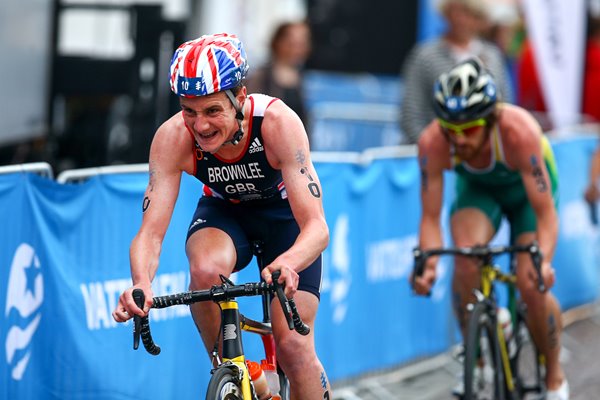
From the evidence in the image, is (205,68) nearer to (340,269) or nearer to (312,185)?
(312,185)

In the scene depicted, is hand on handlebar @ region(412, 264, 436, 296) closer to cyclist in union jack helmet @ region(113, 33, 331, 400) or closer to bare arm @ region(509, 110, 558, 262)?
bare arm @ region(509, 110, 558, 262)

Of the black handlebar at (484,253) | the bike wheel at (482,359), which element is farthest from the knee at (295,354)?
the black handlebar at (484,253)

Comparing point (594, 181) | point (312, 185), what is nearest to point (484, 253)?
point (312, 185)

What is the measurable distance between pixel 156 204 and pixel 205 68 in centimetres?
66

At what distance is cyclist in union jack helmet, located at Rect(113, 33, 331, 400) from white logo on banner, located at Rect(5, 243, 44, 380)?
1015 mm

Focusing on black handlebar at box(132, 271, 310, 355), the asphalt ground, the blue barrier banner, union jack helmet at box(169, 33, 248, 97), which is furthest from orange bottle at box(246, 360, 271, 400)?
the asphalt ground

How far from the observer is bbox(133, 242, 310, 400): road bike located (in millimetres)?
4734

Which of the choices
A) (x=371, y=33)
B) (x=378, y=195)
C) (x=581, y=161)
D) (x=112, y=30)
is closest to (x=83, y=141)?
(x=112, y=30)

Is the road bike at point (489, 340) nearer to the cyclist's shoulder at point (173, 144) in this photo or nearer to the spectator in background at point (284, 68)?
the cyclist's shoulder at point (173, 144)

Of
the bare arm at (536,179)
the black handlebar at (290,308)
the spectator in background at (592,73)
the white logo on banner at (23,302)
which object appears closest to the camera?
the black handlebar at (290,308)

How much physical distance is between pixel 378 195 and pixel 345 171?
591mm

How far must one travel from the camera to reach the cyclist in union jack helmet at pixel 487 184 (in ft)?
22.8

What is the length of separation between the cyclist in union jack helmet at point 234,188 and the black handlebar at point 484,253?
1.46m

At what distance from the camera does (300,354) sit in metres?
5.33
